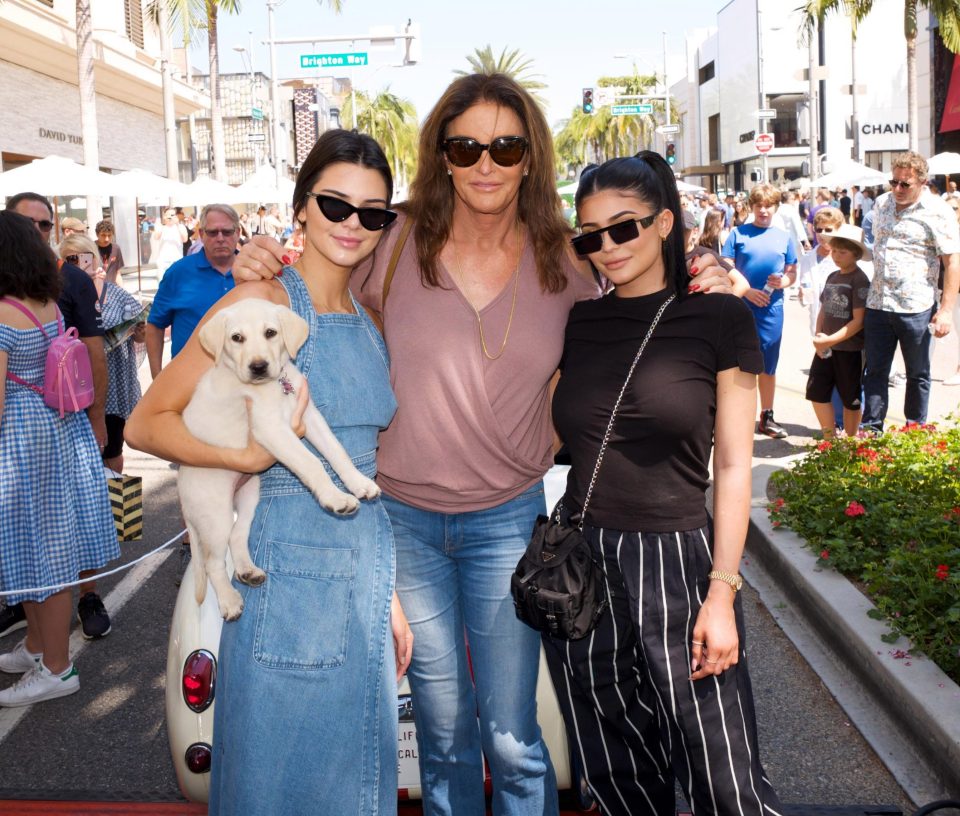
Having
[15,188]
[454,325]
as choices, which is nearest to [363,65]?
[15,188]

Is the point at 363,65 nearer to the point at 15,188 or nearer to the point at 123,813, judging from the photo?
the point at 15,188

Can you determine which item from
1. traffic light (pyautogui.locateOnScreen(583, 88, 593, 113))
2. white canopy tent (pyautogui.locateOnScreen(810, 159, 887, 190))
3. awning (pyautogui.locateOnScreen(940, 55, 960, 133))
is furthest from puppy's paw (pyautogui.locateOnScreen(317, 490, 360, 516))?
traffic light (pyautogui.locateOnScreen(583, 88, 593, 113))

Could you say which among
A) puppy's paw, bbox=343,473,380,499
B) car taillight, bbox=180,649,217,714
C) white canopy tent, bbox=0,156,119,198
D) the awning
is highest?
the awning

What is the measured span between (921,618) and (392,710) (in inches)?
126

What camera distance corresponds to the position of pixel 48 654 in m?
4.87

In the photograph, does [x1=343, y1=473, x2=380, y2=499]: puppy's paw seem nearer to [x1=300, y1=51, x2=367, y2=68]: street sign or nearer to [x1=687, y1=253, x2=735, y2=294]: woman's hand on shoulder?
[x1=687, y1=253, x2=735, y2=294]: woman's hand on shoulder

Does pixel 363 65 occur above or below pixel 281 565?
above

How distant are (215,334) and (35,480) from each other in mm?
3081

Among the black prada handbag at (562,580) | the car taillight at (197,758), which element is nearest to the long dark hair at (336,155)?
the black prada handbag at (562,580)

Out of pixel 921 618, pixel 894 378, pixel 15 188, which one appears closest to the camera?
pixel 921 618

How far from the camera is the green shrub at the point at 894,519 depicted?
183 inches

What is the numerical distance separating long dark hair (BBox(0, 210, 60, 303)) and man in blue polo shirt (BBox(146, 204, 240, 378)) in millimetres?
2202

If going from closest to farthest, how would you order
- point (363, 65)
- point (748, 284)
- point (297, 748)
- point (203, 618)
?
point (297, 748), point (203, 618), point (748, 284), point (363, 65)

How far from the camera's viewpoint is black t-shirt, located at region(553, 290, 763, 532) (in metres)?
2.60
